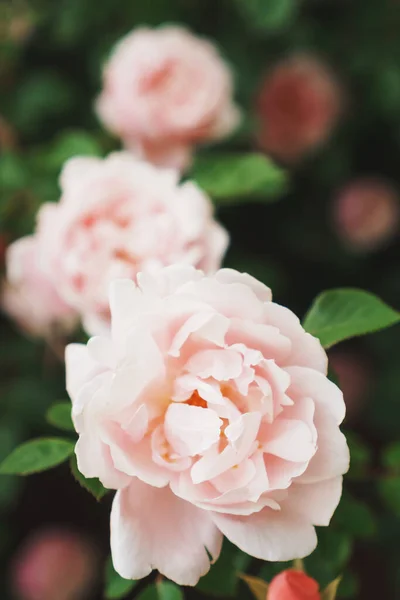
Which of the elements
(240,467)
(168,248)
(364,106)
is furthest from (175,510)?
(364,106)

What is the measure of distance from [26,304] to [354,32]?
2.37 ft

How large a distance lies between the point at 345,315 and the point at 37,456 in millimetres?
227

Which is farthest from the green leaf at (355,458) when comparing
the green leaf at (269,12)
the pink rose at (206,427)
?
the green leaf at (269,12)

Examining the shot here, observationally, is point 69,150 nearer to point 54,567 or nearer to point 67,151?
point 67,151

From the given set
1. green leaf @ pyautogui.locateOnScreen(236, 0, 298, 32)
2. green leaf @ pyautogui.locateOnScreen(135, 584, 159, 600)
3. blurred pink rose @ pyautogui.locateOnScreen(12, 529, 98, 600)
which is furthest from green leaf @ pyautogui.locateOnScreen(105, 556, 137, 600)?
green leaf @ pyautogui.locateOnScreen(236, 0, 298, 32)

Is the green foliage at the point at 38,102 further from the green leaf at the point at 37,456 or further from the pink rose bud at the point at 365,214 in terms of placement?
the green leaf at the point at 37,456

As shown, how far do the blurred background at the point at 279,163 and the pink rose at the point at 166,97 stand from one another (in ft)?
0.29

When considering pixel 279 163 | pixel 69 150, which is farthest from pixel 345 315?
pixel 279 163

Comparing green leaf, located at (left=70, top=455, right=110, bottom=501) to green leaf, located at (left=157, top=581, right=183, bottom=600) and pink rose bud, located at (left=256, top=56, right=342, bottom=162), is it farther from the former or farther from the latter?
pink rose bud, located at (left=256, top=56, right=342, bottom=162)

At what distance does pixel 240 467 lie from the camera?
0.39 metres

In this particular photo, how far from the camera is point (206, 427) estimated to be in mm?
392

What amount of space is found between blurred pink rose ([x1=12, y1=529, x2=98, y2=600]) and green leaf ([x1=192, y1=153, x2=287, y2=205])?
1.97 ft

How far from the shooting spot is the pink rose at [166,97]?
2.55 feet

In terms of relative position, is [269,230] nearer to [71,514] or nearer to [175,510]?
[71,514]
